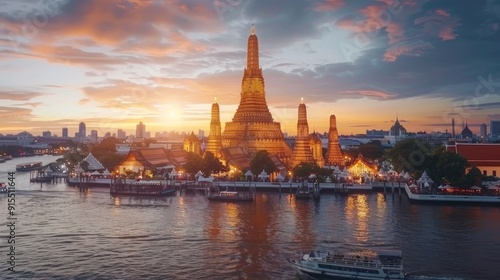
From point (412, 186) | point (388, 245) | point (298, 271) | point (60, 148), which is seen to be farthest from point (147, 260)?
point (60, 148)

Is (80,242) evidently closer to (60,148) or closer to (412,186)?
(412,186)

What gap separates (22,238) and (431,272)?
20.9 metres

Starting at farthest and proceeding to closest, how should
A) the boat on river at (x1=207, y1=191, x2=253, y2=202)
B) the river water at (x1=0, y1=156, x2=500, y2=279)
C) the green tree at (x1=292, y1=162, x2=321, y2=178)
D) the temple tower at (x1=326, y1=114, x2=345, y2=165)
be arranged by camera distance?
1. the temple tower at (x1=326, y1=114, x2=345, y2=165)
2. the green tree at (x1=292, y1=162, x2=321, y2=178)
3. the boat on river at (x1=207, y1=191, x2=253, y2=202)
4. the river water at (x1=0, y1=156, x2=500, y2=279)

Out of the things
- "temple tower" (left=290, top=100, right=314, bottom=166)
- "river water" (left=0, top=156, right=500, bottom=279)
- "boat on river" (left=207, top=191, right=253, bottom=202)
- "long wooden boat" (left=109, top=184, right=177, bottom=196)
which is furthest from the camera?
"temple tower" (left=290, top=100, right=314, bottom=166)

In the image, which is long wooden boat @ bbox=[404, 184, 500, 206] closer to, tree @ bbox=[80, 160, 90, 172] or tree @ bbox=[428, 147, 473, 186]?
tree @ bbox=[428, 147, 473, 186]

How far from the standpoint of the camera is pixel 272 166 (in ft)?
167

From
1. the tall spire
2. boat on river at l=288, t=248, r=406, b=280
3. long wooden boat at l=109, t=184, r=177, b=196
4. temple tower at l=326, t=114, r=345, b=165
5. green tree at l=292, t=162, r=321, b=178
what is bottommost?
boat on river at l=288, t=248, r=406, b=280

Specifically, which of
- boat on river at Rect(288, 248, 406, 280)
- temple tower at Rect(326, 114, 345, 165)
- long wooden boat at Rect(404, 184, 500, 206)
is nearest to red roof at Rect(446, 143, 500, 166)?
long wooden boat at Rect(404, 184, 500, 206)

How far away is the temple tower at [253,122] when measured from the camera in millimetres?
62562

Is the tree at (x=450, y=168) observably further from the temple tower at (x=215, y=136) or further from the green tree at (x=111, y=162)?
the green tree at (x=111, y=162)

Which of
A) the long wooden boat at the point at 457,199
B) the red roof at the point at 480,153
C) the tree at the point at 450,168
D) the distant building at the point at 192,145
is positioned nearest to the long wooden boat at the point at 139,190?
the distant building at the point at 192,145

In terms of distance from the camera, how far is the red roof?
45.1 m

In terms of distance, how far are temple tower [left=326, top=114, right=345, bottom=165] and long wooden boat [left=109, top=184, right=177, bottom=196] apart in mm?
27738

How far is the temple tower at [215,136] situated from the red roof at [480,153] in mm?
26395
